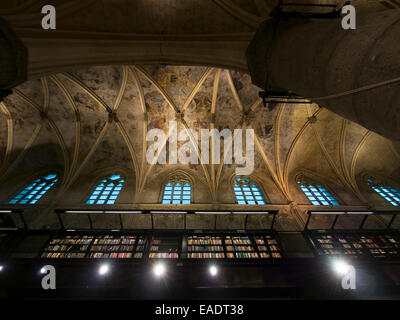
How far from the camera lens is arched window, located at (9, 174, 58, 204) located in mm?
8812

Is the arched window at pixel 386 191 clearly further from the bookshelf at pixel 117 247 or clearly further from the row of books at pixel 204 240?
the bookshelf at pixel 117 247

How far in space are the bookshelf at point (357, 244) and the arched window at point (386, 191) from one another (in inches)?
156

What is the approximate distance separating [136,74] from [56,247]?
8.03 m

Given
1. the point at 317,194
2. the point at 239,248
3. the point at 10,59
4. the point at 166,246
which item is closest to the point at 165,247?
the point at 166,246

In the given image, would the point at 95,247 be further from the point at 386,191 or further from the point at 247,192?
the point at 386,191

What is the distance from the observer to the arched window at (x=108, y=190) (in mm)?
9125

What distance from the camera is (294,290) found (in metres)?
5.03

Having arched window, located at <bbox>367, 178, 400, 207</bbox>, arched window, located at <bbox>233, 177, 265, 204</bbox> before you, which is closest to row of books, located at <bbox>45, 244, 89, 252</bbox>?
arched window, located at <bbox>233, 177, 265, 204</bbox>

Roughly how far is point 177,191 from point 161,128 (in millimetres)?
3851

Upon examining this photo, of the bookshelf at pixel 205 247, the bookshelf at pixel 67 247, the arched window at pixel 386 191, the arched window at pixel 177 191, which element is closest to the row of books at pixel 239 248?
the bookshelf at pixel 205 247

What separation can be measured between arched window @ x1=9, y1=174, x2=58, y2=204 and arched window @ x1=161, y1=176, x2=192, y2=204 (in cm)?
607

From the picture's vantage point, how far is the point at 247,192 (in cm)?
998

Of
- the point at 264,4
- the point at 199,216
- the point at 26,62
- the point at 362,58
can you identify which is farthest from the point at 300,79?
the point at 199,216

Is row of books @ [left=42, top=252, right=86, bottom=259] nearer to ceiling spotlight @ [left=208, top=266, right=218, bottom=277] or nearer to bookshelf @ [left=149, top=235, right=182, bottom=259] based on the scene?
bookshelf @ [left=149, top=235, right=182, bottom=259]
